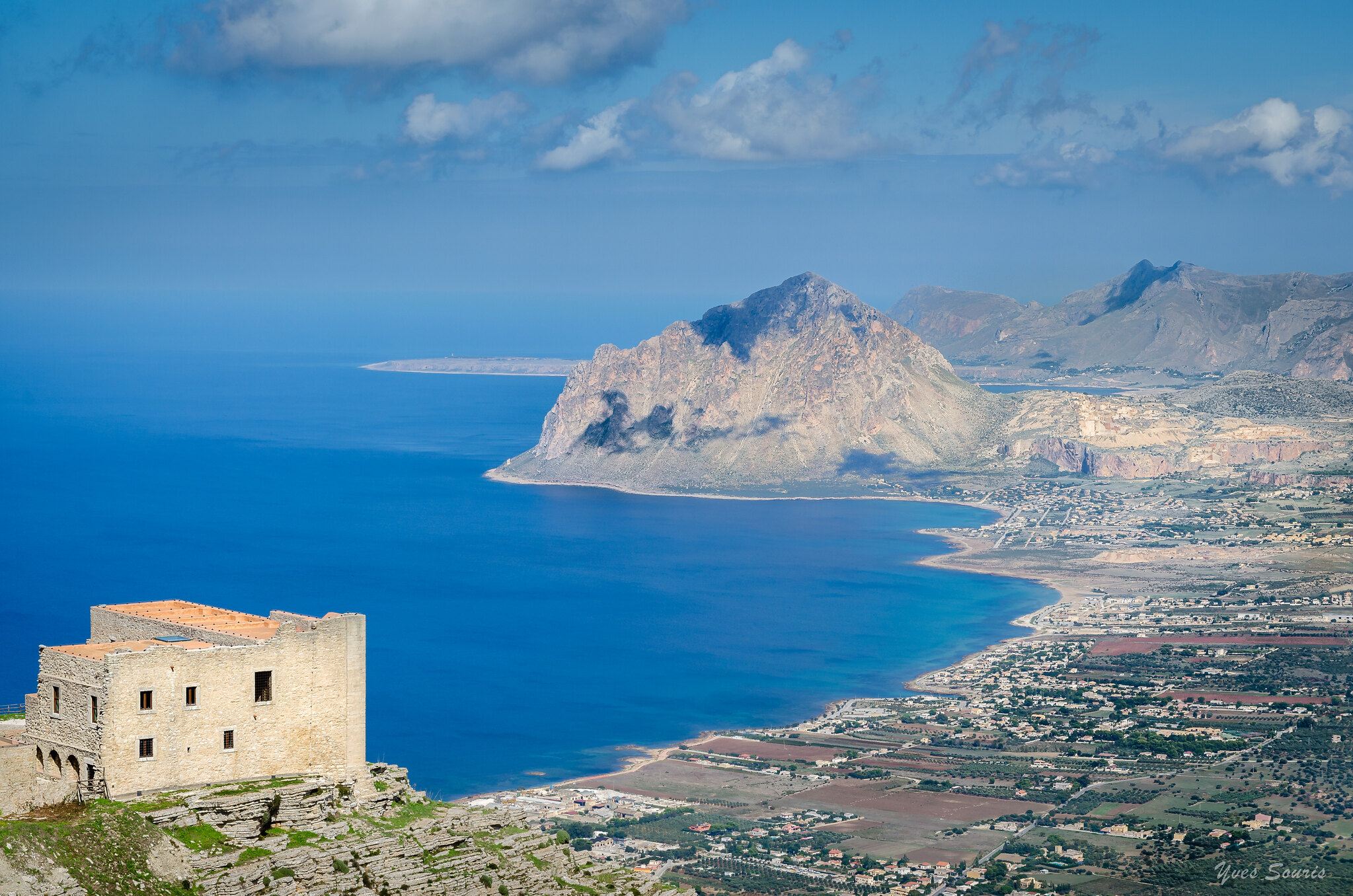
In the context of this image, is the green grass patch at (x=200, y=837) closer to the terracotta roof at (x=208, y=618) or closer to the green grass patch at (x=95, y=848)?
the green grass patch at (x=95, y=848)

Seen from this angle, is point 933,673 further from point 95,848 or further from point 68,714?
point 95,848

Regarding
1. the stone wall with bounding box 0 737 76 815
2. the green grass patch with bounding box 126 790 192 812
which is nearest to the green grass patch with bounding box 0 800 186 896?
the green grass patch with bounding box 126 790 192 812

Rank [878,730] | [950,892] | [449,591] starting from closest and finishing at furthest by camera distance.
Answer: [950,892] → [878,730] → [449,591]

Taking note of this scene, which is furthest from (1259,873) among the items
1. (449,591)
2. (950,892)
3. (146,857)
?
(449,591)

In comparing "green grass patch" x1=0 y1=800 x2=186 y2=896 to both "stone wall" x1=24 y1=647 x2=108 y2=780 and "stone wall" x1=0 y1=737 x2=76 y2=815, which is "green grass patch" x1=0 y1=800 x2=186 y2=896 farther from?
"stone wall" x1=24 y1=647 x2=108 y2=780

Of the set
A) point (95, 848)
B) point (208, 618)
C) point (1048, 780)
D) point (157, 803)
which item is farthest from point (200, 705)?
point (1048, 780)

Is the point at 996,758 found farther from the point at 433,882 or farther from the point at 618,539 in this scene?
the point at 618,539
